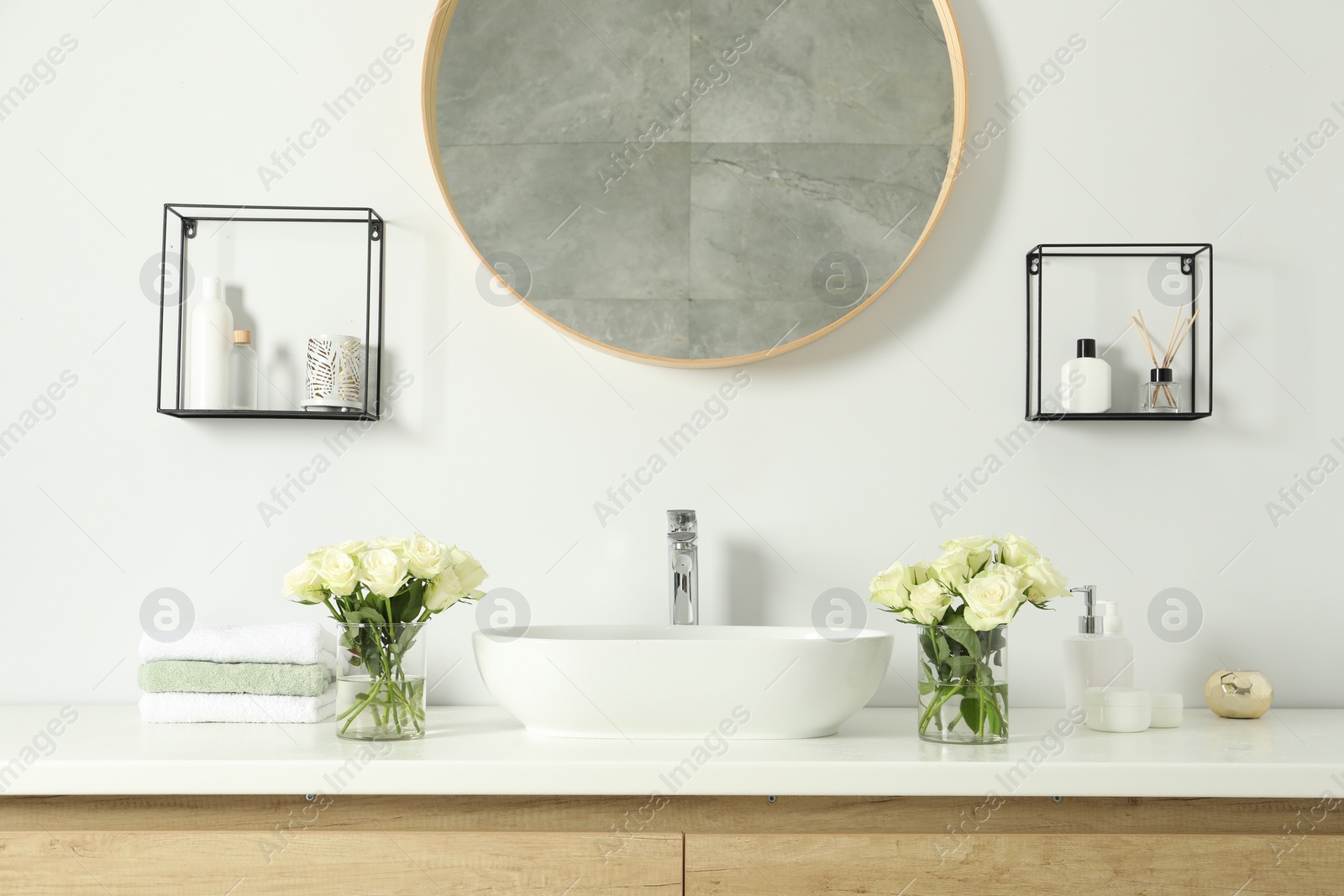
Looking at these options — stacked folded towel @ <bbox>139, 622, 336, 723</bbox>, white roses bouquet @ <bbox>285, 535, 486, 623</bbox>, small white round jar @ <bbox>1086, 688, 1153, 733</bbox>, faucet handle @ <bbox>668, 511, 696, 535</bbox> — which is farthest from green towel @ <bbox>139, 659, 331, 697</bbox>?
small white round jar @ <bbox>1086, 688, 1153, 733</bbox>

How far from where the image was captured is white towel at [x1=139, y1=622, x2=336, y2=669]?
119 cm

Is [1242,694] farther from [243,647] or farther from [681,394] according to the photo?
[243,647]

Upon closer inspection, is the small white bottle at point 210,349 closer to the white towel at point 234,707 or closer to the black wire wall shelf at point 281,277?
the black wire wall shelf at point 281,277

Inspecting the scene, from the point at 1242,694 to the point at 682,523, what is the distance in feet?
2.40

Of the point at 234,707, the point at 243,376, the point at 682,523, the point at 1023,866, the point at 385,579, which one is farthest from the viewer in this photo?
the point at 243,376

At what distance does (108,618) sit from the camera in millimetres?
1392

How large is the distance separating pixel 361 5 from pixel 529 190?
37 centimetres

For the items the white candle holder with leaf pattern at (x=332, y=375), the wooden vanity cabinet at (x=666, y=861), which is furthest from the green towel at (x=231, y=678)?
the white candle holder with leaf pattern at (x=332, y=375)

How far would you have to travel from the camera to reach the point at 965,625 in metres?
1.09

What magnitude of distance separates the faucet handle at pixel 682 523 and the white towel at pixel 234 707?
19.1 inches

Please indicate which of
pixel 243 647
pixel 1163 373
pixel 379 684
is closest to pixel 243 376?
pixel 243 647

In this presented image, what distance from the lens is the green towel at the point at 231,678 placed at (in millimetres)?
1186

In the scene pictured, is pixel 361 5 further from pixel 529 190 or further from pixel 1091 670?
pixel 1091 670

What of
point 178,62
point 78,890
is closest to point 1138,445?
point 78,890
